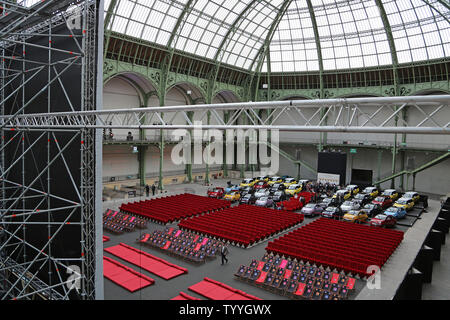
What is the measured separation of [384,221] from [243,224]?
9.16 meters

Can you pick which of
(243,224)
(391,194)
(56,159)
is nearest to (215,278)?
(243,224)

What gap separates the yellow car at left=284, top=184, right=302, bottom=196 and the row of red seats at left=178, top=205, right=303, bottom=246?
7421 mm

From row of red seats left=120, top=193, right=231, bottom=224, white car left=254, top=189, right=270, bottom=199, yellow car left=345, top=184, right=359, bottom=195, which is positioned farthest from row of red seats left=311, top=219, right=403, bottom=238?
yellow car left=345, top=184, right=359, bottom=195

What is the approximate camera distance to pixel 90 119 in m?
11.1

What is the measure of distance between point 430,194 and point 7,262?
36.7 metres

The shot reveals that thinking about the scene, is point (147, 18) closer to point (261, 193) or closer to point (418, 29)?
point (261, 193)

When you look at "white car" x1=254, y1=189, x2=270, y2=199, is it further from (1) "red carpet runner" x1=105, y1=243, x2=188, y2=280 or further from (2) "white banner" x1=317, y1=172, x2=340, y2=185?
(1) "red carpet runner" x1=105, y1=243, x2=188, y2=280

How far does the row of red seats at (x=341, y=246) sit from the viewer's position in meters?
14.0

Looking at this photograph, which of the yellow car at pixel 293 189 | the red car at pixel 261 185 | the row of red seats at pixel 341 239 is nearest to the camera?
the row of red seats at pixel 341 239

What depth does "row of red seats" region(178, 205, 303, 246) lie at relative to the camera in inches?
695

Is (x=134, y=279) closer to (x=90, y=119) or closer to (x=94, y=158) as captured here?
(x=94, y=158)

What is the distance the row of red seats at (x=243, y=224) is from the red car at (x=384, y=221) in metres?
4.55

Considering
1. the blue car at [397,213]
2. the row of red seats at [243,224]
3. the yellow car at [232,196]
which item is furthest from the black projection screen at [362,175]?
the row of red seats at [243,224]

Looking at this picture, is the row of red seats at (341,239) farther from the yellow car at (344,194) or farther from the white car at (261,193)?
the yellow car at (344,194)
